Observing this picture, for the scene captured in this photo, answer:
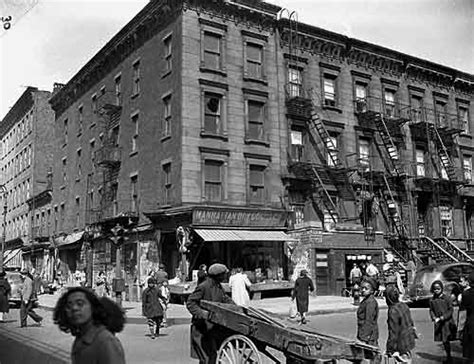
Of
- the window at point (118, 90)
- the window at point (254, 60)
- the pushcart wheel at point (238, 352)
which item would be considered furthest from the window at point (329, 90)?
the pushcart wheel at point (238, 352)

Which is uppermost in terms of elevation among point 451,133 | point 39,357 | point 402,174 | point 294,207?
point 451,133

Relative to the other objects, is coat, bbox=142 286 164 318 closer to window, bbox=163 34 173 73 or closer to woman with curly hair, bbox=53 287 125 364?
woman with curly hair, bbox=53 287 125 364

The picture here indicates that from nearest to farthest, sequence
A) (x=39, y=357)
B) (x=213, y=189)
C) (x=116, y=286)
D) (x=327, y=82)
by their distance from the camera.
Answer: (x=39, y=357) < (x=116, y=286) < (x=213, y=189) < (x=327, y=82)

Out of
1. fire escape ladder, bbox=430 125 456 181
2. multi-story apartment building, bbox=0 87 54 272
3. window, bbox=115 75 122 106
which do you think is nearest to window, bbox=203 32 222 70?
window, bbox=115 75 122 106

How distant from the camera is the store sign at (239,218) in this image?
81.1 ft

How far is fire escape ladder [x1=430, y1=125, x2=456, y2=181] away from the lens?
34.8m

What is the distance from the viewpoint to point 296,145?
29.1m

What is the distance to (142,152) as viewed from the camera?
29344 millimetres

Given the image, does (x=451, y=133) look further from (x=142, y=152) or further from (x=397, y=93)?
(x=142, y=152)

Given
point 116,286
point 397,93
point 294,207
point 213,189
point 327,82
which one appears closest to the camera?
point 116,286

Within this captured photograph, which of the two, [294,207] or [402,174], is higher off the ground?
[402,174]

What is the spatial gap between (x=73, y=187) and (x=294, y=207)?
18096 millimetres

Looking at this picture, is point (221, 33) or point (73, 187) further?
point (73, 187)

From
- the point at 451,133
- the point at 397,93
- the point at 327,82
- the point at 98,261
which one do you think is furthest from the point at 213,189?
the point at 451,133
